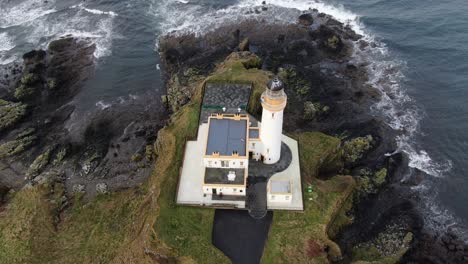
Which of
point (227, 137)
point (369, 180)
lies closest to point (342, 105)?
point (369, 180)

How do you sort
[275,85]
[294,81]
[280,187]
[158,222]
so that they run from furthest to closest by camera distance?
[294,81] < [280,187] < [158,222] < [275,85]

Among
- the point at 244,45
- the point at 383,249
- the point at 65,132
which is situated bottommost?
the point at 383,249

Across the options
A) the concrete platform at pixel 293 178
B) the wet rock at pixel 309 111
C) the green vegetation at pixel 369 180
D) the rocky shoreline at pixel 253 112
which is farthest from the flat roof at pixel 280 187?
the wet rock at pixel 309 111

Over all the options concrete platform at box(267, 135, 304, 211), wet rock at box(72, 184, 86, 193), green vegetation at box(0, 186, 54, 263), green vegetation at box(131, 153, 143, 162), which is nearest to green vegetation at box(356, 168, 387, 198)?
concrete platform at box(267, 135, 304, 211)

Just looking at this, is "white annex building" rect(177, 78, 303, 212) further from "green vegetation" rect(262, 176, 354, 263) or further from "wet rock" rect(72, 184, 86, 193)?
"wet rock" rect(72, 184, 86, 193)

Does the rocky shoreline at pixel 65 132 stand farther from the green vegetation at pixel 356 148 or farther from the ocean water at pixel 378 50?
the green vegetation at pixel 356 148

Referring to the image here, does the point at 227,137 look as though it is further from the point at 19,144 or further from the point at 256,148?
the point at 19,144
